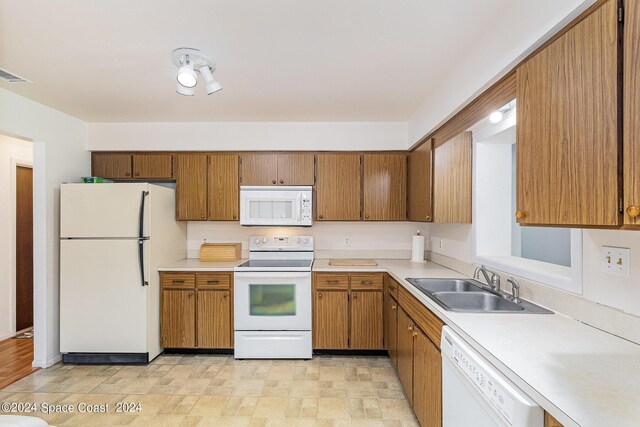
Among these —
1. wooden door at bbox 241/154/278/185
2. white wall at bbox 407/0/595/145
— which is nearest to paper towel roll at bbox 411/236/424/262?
white wall at bbox 407/0/595/145

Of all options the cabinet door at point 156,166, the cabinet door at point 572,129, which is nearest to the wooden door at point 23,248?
the cabinet door at point 156,166

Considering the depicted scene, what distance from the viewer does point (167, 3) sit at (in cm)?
158

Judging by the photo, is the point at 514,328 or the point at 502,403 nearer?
the point at 502,403

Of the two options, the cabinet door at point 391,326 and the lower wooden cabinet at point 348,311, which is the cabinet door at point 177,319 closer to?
the lower wooden cabinet at point 348,311

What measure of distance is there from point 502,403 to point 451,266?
200 centimetres

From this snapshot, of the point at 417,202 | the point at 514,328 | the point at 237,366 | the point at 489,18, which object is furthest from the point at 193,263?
the point at 489,18

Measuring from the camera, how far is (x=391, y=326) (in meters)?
2.83

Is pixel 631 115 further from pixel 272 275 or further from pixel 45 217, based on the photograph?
pixel 45 217

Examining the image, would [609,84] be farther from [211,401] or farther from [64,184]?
[64,184]

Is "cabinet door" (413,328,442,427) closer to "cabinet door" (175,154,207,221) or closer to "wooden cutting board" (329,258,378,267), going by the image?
"wooden cutting board" (329,258,378,267)

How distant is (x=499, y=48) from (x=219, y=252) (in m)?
3.00

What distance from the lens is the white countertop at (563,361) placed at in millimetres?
825

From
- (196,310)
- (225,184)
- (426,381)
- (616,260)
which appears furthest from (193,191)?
(616,260)

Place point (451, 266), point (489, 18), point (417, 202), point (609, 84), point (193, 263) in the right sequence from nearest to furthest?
point (609, 84)
point (489, 18)
point (451, 266)
point (417, 202)
point (193, 263)
